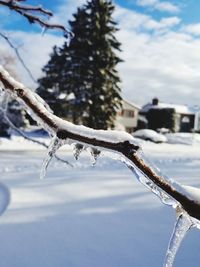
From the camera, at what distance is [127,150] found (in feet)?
1.92

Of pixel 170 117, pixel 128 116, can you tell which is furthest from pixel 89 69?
pixel 170 117

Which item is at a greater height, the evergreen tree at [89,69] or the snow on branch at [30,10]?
the evergreen tree at [89,69]

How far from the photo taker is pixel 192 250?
4.37 meters

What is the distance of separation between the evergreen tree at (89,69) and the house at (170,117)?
16638 mm

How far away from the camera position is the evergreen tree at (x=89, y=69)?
28.0m

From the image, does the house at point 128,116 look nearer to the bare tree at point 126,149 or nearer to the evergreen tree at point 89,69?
the evergreen tree at point 89,69

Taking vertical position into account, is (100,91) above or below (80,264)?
above

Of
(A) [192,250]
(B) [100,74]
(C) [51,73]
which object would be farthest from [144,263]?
(C) [51,73]

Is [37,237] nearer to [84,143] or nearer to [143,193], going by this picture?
[143,193]

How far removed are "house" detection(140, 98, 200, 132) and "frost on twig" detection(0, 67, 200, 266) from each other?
42.4 m

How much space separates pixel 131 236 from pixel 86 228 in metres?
0.62

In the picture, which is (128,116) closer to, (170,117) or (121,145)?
(170,117)

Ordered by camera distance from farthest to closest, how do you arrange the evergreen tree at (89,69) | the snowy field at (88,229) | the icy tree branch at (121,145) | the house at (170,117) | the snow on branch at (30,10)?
the house at (170,117), the evergreen tree at (89,69), the snowy field at (88,229), the snow on branch at (30,10), the icy tree branch at (121,145)

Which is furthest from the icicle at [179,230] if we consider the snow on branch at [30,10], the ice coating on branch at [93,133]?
the snow on branch at [30,10]
